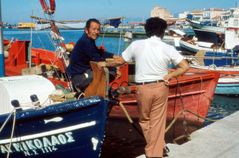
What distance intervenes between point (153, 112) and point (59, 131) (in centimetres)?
143

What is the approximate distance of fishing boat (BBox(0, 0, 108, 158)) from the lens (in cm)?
553

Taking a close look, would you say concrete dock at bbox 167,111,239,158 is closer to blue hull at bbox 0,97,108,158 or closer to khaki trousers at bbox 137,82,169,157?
khaki trousers at bbox 137,82,169,157

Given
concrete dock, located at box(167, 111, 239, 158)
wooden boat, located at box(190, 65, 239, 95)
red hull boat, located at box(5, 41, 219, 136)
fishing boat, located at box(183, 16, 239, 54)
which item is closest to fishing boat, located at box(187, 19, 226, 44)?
fishing boat, located at box(183, 16, 239, 54)

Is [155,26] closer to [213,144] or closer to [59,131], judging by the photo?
[59,131]

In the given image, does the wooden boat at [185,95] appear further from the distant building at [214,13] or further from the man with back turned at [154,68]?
the distant building at [214,13]

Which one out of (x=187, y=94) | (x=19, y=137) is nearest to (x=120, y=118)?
(x=187, y=94)

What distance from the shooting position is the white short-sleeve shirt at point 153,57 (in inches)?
202

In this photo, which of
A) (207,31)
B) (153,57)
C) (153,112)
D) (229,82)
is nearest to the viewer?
(153,57)

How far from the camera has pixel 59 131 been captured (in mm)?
5707

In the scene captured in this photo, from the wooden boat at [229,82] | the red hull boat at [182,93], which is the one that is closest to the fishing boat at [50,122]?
the red hull boat at [182,93]

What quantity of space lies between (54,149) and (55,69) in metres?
5.07

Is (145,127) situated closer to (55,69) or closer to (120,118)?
(120,118)

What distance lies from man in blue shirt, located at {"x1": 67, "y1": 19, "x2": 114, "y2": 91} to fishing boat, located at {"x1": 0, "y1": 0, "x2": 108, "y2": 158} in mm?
342

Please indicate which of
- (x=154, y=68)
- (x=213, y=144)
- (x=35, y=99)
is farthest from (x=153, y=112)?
(x=35, y=99)
